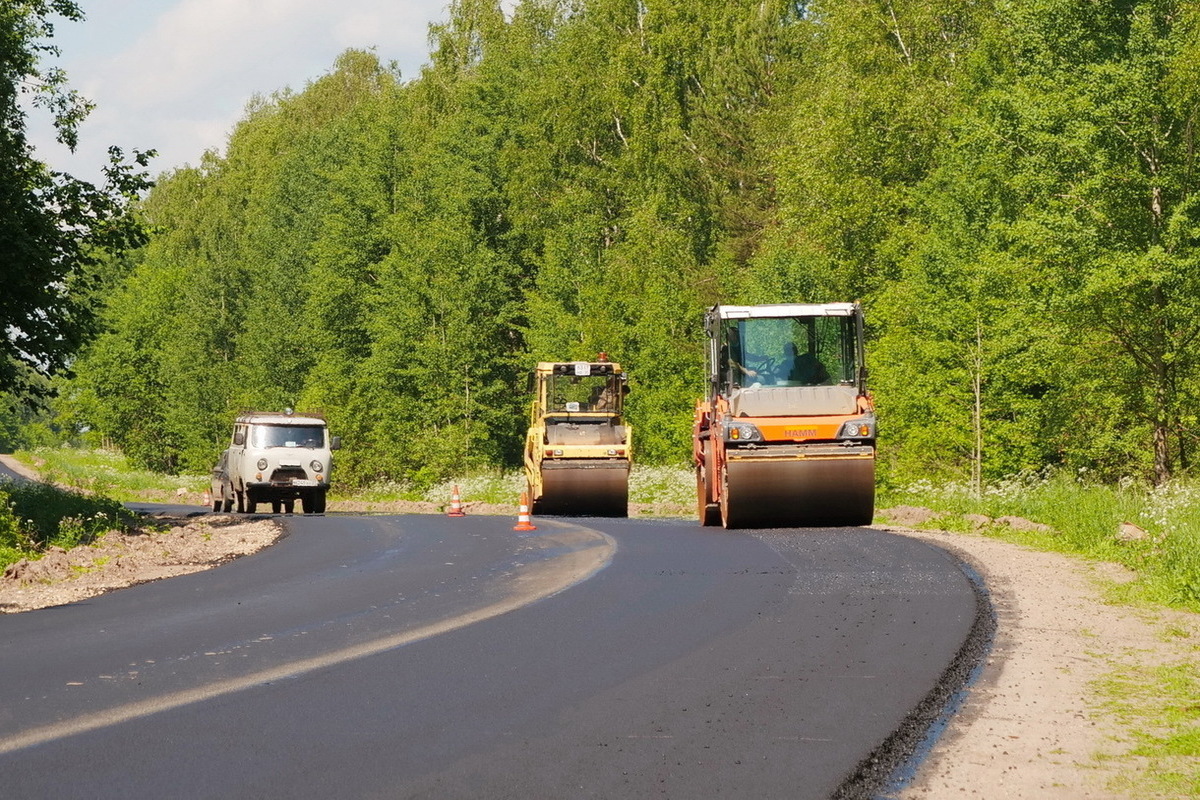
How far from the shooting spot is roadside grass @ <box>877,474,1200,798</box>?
7.52m

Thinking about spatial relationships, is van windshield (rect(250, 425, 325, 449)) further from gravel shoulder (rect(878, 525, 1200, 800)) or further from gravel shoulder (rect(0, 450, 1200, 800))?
gravel shoulder (rect(878, 525, 1200, 800))

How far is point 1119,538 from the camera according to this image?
1925cm

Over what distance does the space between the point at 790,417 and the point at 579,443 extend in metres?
9.91

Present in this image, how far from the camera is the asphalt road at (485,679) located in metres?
6.90

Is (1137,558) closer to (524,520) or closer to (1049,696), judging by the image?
(1049,696)

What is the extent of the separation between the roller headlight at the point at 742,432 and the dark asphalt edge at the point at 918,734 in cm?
991

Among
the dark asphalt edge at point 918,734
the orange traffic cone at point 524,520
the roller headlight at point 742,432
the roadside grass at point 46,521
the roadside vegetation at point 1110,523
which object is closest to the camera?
the dark asphalt edge at point 918,734

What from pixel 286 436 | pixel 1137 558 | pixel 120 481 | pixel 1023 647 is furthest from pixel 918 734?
pixel 120 481

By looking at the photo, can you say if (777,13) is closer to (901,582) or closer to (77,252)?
(77,252)

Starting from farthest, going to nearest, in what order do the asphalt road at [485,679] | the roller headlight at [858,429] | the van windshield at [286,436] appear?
1. the van windshield at [286,436]
2. the roller headlight at [858,429]
3. the asphalt road at [485,679]

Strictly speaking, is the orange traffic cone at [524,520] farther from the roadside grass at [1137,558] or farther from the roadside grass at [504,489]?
the roadside grass at [504,489]

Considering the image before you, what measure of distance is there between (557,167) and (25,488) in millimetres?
36119

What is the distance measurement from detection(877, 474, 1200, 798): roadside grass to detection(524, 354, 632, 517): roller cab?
603 centimetres

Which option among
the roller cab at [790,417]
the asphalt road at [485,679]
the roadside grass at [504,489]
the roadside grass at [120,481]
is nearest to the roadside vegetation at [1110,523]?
the asphalt road at [485,679]
